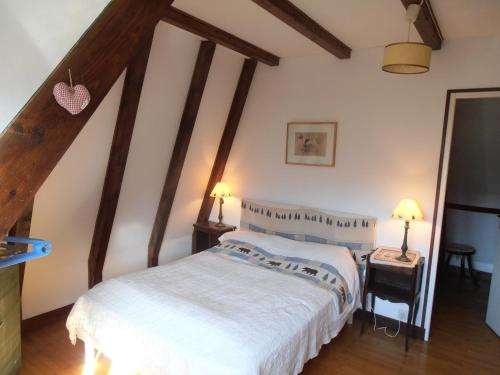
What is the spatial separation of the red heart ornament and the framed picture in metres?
2.59

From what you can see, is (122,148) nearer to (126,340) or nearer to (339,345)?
(126,340)

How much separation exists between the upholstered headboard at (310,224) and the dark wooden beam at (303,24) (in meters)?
1.48

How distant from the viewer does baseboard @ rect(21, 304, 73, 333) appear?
116 inches

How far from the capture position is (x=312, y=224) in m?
3.61

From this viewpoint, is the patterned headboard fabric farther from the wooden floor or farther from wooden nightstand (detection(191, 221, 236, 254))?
the wooden floor

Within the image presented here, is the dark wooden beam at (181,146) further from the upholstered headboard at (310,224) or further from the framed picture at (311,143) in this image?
the framed picture at (311,143)

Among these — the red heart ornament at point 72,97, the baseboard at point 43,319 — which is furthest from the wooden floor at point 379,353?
the red heart ornament at point 72,97

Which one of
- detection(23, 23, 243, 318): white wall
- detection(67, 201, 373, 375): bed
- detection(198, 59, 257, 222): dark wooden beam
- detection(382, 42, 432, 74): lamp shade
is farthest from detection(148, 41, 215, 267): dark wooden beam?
detection(382, 42, 432, 74): lamp shade

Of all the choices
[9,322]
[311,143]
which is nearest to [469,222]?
[311,143]

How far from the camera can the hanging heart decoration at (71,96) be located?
124 centimetres

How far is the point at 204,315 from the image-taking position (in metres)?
2.14

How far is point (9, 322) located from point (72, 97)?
5.29ft

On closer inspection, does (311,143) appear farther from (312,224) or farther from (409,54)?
(409,54)

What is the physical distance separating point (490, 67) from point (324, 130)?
1.39 metres
